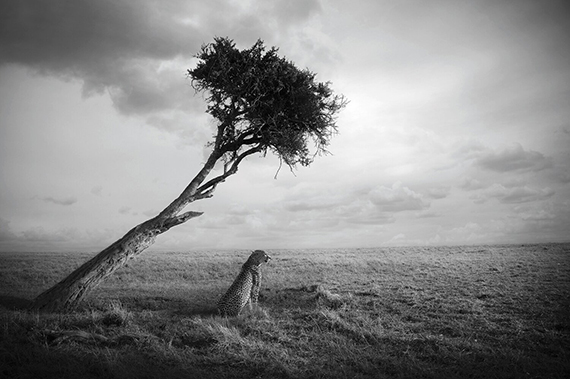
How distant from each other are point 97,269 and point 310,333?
829 cm

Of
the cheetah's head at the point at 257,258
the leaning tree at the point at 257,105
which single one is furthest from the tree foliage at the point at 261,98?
the cheetah's head at the point at 257,258

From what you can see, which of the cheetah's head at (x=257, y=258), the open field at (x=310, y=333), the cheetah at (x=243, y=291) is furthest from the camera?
the cheetah's head at (x=257, y=258)

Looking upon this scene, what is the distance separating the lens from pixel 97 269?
1191 centimetres

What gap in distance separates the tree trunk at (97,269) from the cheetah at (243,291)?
369 centimetres

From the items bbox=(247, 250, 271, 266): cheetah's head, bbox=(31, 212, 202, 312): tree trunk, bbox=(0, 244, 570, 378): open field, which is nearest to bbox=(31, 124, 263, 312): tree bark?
bbox=(31, 212, 202, 312): tree trunk

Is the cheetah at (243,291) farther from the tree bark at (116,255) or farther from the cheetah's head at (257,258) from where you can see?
the tree bark at (116,255)

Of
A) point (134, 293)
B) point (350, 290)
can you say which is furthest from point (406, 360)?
point (134, 293)

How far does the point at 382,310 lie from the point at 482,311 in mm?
3174

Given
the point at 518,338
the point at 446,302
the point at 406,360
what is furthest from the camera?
the point at 446,302

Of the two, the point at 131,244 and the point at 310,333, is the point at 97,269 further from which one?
the point at 310,333

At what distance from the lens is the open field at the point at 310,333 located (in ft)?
Result: 21.4

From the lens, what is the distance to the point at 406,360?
279 inches

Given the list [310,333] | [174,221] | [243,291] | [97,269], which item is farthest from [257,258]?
[97,269]

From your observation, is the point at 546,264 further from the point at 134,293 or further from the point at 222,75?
the point at 134,293
